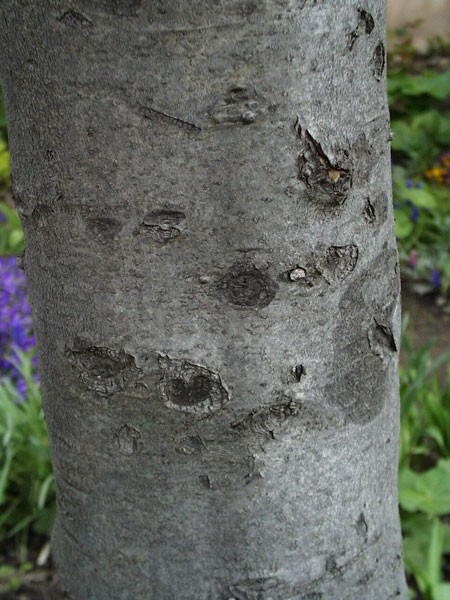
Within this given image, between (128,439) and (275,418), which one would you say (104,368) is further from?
(275,418)

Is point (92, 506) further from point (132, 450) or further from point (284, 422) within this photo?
point (284, 422)

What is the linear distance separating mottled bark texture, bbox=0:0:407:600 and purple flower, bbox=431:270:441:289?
273 cm

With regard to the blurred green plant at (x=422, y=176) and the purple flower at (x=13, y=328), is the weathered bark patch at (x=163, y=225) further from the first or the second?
the blurred green plant at (x=422, y=176)

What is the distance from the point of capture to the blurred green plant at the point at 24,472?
7.26ft

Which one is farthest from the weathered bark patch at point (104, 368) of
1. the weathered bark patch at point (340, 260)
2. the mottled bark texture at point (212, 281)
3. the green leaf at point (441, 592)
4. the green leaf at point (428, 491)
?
the green leaf at point (428, 491)

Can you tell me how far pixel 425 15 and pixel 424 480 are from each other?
5337 millimetres

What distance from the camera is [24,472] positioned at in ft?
7.67

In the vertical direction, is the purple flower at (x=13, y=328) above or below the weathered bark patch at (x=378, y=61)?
below

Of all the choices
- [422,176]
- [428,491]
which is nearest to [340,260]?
[428,491]

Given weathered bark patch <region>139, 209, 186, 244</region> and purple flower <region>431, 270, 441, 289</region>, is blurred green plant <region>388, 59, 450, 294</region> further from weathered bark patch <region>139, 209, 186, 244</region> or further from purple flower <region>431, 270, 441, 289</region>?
weathered bark patch <region>139, 209, 186, 244</region>

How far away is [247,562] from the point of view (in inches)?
37.9

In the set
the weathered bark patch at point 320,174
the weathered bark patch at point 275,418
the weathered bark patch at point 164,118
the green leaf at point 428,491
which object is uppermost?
the weathered bark patch at point 164,118

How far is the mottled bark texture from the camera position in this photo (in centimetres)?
73

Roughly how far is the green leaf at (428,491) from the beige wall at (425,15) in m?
5.11
